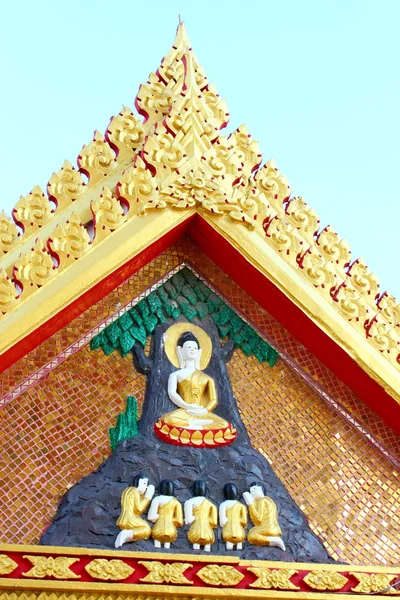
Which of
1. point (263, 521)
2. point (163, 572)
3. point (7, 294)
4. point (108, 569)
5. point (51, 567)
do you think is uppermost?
point (263, 521)

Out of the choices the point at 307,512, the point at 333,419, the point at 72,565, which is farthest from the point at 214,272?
the point at 72,565

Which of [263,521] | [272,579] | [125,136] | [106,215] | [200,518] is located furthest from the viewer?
[125,136]

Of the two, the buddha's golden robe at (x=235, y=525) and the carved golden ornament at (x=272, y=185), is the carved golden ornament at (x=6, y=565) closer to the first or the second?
the buddha's golden robe at (x=235, y=525)

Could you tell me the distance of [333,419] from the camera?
19.2 ft

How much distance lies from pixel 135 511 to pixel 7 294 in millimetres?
1278

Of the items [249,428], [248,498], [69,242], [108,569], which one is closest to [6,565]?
[108,569]

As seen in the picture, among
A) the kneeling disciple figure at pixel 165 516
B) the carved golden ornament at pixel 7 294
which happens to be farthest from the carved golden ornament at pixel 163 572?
the carved golden ornament at pixel 7 294

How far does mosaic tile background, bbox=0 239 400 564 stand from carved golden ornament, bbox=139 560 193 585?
60 centimetres

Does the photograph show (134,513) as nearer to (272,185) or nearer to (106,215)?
(106,215)

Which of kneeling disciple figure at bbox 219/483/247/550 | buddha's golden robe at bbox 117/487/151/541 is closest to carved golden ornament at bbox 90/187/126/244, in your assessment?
buddha's golden robe at bbox 117/487/151/541

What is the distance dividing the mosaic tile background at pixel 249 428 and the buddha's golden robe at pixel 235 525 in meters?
0.43

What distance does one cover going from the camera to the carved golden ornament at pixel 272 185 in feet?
20.8

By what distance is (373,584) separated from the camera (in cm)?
527

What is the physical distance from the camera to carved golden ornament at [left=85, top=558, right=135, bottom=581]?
16.0 feet
